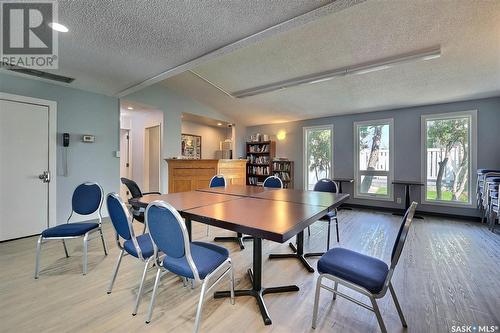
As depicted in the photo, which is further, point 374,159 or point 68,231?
point 374,159

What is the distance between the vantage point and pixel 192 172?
538cm

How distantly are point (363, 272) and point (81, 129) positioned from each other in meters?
4.64

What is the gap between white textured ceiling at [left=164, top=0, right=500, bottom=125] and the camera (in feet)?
8.18

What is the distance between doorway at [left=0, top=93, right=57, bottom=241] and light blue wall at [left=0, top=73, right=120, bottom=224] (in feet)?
0.40

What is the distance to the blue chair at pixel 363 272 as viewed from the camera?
1347 mm

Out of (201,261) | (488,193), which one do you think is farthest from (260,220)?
(488,193)

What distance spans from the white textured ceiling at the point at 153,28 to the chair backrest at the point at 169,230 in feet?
5.71

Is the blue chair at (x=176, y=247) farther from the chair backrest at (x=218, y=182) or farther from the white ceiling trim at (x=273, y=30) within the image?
the chair backrest at (x=218, y=182)

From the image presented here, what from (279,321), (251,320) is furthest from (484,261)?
(251,320)

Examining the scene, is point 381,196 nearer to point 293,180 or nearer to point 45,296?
point 293,180

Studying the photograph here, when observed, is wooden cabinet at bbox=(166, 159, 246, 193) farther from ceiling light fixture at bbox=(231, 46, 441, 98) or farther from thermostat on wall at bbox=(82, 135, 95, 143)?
ceiling light fixture at bbox=(231, 46, 441, 98)

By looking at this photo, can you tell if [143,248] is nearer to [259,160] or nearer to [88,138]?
[88,138]

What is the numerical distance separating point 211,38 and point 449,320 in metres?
3.24

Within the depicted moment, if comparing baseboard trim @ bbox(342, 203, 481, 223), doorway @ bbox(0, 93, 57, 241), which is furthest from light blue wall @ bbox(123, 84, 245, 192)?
baseboard trim @ bbox(342, 203, 481, 223)
